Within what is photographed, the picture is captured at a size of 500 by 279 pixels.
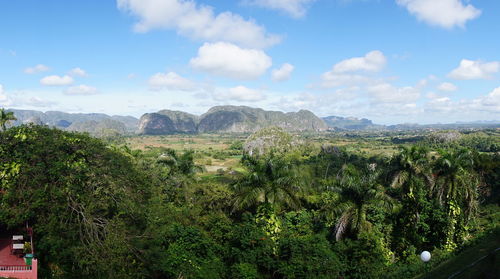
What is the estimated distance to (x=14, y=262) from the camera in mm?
11438

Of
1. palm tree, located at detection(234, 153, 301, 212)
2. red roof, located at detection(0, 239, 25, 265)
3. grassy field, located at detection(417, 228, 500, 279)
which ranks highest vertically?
palm tree, located at detection(234, 153, 301, 212)

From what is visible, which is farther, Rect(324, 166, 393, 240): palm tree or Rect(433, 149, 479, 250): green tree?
Rect(433, 149, 479, 250): green tree

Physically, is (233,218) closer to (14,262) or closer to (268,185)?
(268,185)

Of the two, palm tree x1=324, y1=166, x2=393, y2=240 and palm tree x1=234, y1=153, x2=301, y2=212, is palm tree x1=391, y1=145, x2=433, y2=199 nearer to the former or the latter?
palm tree x1=324, y1=166, x2=393, y2=240

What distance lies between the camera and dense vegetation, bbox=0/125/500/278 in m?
10.6

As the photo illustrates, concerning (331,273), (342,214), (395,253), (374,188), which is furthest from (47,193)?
(395,253)

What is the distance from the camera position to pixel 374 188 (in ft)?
45.6

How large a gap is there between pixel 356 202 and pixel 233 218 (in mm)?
7013

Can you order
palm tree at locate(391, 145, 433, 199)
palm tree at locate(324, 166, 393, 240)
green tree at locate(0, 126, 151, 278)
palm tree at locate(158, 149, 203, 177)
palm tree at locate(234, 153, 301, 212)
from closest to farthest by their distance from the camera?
1. green tree at locate(0, 126, 151, 278)
2. palm tree at locate(324, 166, 393, 240)
3. palm tree at locate(234, 153, 301, 212)
4. palm tree at locate(391, 145, 433, 199)
5. palm tree at locate(158, 149, 203, 177)

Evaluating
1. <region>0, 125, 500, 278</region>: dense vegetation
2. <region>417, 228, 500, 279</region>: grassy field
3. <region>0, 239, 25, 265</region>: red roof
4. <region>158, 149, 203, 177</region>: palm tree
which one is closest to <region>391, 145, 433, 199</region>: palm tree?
<region>0, 125, 500, 278</region>: dense vegetation

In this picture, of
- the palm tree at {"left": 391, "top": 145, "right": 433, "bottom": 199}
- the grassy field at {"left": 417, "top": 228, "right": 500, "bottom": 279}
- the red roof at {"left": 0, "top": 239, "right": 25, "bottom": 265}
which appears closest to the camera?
the grassy field at {"left": 417, "top": 228, "right": 500, "bottom": 279}

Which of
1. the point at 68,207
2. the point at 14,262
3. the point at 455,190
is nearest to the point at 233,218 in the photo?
the point at 68,207

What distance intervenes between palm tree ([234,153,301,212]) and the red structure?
8.59m

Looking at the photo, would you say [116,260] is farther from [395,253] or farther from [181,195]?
[395,253]
